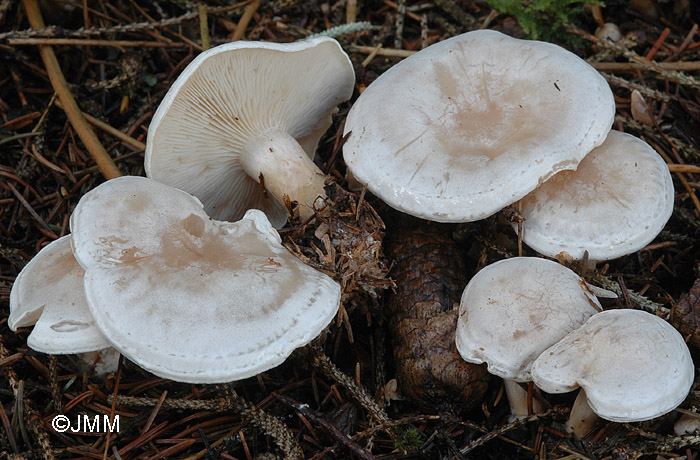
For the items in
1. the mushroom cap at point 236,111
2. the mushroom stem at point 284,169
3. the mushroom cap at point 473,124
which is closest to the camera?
the mushroom cap at point 473,124

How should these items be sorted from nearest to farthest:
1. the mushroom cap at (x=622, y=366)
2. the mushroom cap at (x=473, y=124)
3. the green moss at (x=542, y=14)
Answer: the mushroom cap at (x=622, y=366), the mushroom cap at (x=473, y=124), the green moss at (x=542, y=14)

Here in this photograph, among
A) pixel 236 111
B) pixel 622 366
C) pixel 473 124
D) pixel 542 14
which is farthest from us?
pixel 542 14

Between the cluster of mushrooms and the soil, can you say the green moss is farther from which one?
the cluster of mushrooms

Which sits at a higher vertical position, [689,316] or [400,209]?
[400,209]

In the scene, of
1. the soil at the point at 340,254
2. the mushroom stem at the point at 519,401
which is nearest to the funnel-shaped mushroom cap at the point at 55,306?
the soil at the point at 340,254

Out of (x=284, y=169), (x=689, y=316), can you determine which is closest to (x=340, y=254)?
(x=284, y=169)

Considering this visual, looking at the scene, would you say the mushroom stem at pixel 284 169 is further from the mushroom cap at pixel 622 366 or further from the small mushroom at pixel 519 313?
the mushroom cap at pixel 622 366

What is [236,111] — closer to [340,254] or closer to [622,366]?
[340,254]

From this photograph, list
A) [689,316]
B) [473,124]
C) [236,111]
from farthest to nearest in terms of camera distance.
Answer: [236,111] → [473,124] → [689,316]
